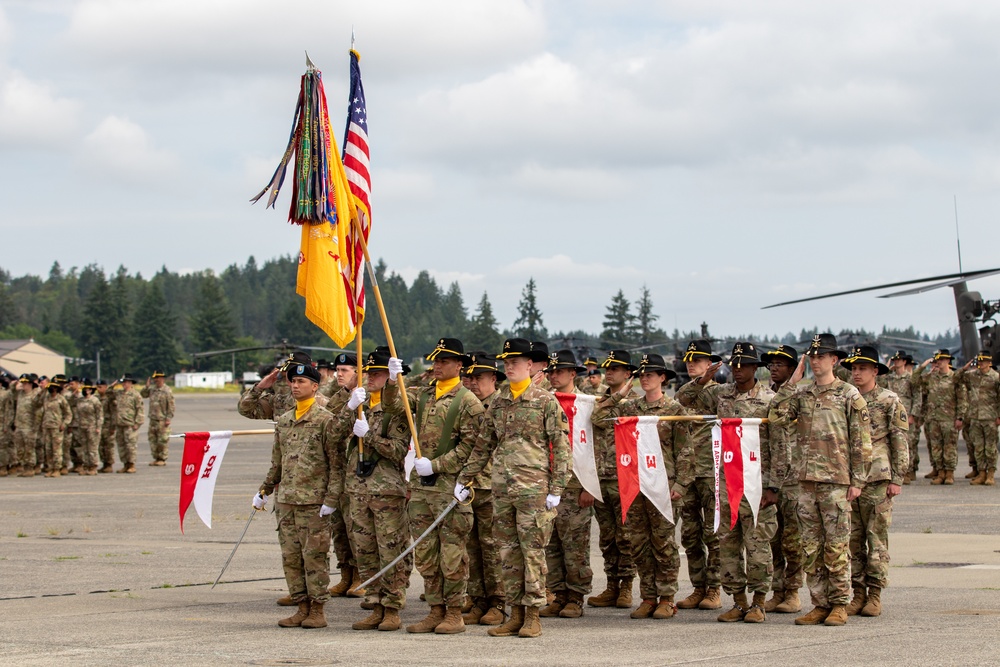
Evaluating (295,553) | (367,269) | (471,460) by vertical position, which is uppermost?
(367,269)

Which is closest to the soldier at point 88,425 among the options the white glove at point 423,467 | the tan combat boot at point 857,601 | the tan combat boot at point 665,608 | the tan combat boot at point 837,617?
the white glove at point 423,467

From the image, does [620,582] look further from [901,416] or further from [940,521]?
[940,521]

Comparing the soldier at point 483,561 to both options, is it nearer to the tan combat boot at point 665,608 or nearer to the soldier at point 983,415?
the tan combat boot at point 665,608

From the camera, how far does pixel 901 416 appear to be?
10.4m

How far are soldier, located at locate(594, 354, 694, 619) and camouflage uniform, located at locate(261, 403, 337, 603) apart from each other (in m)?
2.56

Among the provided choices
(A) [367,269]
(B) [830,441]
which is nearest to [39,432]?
(A) [367,269]

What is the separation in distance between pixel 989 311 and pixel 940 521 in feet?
49.5

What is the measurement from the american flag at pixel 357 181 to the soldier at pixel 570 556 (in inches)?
93.4

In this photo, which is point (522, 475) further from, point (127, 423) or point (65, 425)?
point (65, 425)

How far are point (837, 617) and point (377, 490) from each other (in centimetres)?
366

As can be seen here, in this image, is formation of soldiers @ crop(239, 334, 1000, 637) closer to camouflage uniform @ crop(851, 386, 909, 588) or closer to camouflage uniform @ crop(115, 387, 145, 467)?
camouflage uniform @ crop(851, 386, 909, 588)

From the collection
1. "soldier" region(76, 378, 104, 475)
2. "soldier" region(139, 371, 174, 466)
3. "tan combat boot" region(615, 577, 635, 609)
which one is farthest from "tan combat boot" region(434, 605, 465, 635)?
"soldier" region(139, 371, 174, 466)

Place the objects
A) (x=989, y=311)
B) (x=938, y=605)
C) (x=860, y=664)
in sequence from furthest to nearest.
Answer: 1. (x=989, y=311)
2. (x=938, y=605)
3. (x=860, y=664)

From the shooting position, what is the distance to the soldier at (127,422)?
27250 mm
